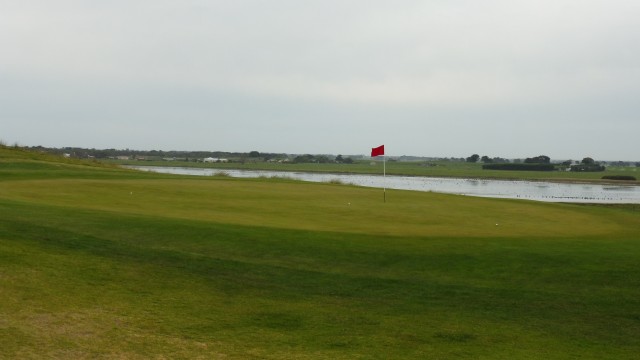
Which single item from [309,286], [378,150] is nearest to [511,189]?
[378,150]

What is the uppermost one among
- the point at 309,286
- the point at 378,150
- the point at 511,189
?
the point at 378,150

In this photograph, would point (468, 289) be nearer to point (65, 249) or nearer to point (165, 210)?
point (65, 249)

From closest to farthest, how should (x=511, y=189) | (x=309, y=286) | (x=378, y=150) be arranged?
(x=309, y=286)
(x=378, y=150)
(x=511, y=189)

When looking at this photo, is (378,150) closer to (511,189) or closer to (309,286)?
(309,286)

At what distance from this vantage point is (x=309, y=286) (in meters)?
12.8

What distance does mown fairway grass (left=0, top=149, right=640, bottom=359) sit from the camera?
365 inches

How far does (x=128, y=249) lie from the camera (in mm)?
14484

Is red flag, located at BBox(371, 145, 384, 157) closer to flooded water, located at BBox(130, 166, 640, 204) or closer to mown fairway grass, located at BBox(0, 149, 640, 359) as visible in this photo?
mown fairway grass, located at BBox(0, 149, 640, 359)

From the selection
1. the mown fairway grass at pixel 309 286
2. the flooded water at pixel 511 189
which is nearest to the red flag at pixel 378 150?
the mown fairway grass at pixel 309 286

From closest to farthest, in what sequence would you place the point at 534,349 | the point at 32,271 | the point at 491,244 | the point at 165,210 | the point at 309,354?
the point at 309,354 → the point at 534,349 → the point at 32,271 → the point at 491,244 → the point at 165,210

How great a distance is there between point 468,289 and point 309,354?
5.21 metres

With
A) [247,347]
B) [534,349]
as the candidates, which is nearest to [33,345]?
[247,347]

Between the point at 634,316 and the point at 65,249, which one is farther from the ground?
the point at 65,249

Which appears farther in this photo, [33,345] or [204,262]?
[204,262]
